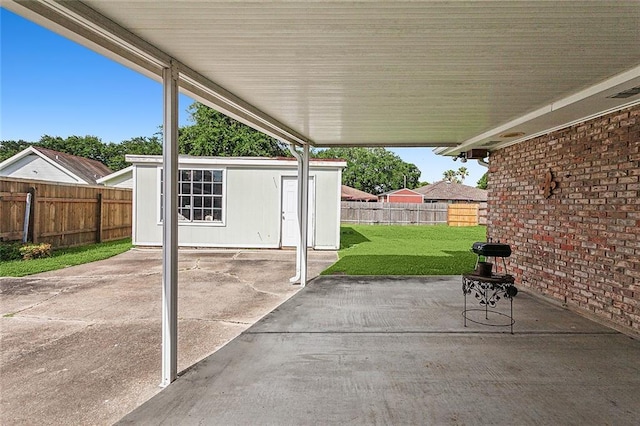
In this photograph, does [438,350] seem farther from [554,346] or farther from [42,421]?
[42,421]

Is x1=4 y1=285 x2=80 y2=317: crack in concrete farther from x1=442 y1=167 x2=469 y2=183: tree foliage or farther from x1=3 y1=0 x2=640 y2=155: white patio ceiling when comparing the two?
x1=442 y1=167 x2=469 y2=183: tree foliage

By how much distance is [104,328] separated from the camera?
438cm

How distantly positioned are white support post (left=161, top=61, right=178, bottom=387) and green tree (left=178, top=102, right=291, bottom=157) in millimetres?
23013

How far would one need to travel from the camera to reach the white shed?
35.8 ft

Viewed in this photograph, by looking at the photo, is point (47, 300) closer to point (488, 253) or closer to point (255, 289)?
point (255, 289)

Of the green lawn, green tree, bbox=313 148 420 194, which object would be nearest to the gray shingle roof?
the green lawn

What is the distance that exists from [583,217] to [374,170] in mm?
41321

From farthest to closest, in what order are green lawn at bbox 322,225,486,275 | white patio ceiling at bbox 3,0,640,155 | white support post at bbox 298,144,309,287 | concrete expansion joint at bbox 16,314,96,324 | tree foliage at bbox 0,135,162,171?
1. tree foliage at bbox 0,135,162,171
2. green lawn at bbox 322,225,486,275
3. white support post at bbox 298,144,309,287
4. concrete expansion joint at bbox 16,314,96,324
5. white patio ceiling at bbox 3,0,640,155

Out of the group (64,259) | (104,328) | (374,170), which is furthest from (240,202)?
(374,170)

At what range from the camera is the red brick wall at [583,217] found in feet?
13.8

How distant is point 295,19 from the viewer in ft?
7.73

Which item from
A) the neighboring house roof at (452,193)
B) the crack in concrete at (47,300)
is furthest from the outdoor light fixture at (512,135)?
the neighboring house roof at (452,193)

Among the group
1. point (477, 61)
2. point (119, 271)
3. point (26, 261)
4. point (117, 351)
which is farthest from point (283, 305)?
point (26, 261)

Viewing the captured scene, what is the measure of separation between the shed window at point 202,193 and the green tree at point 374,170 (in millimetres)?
34229
